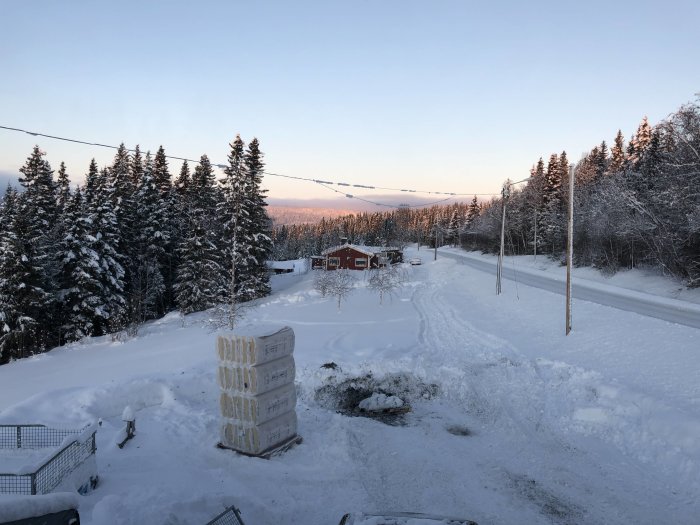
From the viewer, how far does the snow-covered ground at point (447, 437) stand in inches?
255

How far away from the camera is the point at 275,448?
8.25 m

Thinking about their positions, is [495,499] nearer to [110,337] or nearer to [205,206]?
[110,337]

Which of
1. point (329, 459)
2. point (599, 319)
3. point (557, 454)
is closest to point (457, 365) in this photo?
point (557, 454)

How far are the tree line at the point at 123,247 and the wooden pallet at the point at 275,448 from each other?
911 inches

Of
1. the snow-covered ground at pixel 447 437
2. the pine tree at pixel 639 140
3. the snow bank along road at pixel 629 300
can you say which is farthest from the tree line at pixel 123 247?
the pine tree at pixel 639 140

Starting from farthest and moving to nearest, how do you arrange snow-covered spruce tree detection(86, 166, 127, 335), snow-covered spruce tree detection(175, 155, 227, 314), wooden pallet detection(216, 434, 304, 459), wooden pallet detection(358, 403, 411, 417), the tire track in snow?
snow-covered spruce tree detection(175, 155, 227, 314)
snow-covered spruce tree detection(86, 166, 127, 335)
wooden pallet detection(358, 403, 411, 417)
wooden pallet detection(216, 434, 304, 459)
the tire track in snow

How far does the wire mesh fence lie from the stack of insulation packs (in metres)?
2.31

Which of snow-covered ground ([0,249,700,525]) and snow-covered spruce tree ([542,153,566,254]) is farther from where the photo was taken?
snow-covered spruce tree ([542,153,566,254])

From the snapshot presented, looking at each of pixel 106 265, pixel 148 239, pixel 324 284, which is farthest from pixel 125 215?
pixel 324 284

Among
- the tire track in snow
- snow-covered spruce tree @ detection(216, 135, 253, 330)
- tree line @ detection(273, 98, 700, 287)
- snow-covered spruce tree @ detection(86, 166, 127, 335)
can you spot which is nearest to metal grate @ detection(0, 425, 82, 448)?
the tire track in snow

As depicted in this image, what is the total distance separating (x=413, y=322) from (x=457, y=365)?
448 inches

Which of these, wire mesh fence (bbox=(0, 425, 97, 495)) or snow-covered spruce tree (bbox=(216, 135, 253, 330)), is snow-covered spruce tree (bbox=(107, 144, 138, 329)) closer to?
snow-covered spruce tree (bbox=(216, 135, 253, 330))

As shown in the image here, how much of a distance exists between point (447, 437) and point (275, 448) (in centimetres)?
355

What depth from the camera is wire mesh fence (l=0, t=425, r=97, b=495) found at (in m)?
5.43
